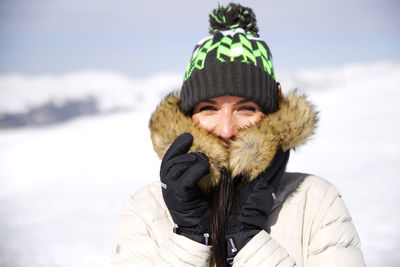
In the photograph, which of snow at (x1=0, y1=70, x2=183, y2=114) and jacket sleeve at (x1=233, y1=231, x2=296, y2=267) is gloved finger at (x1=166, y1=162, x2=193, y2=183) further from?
snow at (x1=0, y1=70, x2=183, y2=114)

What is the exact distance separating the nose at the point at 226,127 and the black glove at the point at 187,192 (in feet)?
0.47

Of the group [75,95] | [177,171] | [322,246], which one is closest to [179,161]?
[177,171]

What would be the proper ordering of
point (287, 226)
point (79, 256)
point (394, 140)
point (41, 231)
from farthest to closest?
point (394, 140)
point (41, 231)
point (79, 256)
point (287, 226)

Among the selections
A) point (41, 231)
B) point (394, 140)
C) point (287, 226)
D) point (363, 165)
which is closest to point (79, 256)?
point (41, 231)

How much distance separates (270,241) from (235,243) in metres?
0.11

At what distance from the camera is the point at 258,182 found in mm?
1243

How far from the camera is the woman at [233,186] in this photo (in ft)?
3.85

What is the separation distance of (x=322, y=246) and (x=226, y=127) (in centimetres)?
51

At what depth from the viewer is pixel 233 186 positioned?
131 cm

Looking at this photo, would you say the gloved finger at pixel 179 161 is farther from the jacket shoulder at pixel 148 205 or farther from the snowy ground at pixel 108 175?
the snowy ground at pixel 108 175

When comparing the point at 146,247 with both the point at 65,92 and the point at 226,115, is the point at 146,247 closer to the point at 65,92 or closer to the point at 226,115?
the point at 226,115

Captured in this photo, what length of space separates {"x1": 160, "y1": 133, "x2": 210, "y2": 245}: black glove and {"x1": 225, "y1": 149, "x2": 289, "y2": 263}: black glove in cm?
9

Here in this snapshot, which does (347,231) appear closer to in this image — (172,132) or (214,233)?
(214,233)

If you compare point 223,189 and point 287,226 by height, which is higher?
point 223,189
